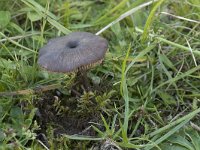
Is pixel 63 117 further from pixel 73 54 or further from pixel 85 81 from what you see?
pixel 73 54

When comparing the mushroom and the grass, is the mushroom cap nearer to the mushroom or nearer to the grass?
the mushroom

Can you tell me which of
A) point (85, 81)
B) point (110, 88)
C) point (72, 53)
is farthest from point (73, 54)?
point (110, 88)

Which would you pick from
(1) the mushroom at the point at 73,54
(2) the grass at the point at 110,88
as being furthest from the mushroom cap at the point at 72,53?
(2) the grass at the point at 110,88

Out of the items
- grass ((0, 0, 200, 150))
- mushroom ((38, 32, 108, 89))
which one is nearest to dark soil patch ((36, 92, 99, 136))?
grass ((0, 0, 200, 150))

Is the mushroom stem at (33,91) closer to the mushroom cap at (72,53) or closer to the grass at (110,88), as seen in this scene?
the grass at (110,88)

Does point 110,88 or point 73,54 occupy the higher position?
point 73,54

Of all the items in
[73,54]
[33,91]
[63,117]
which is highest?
[73,54]
